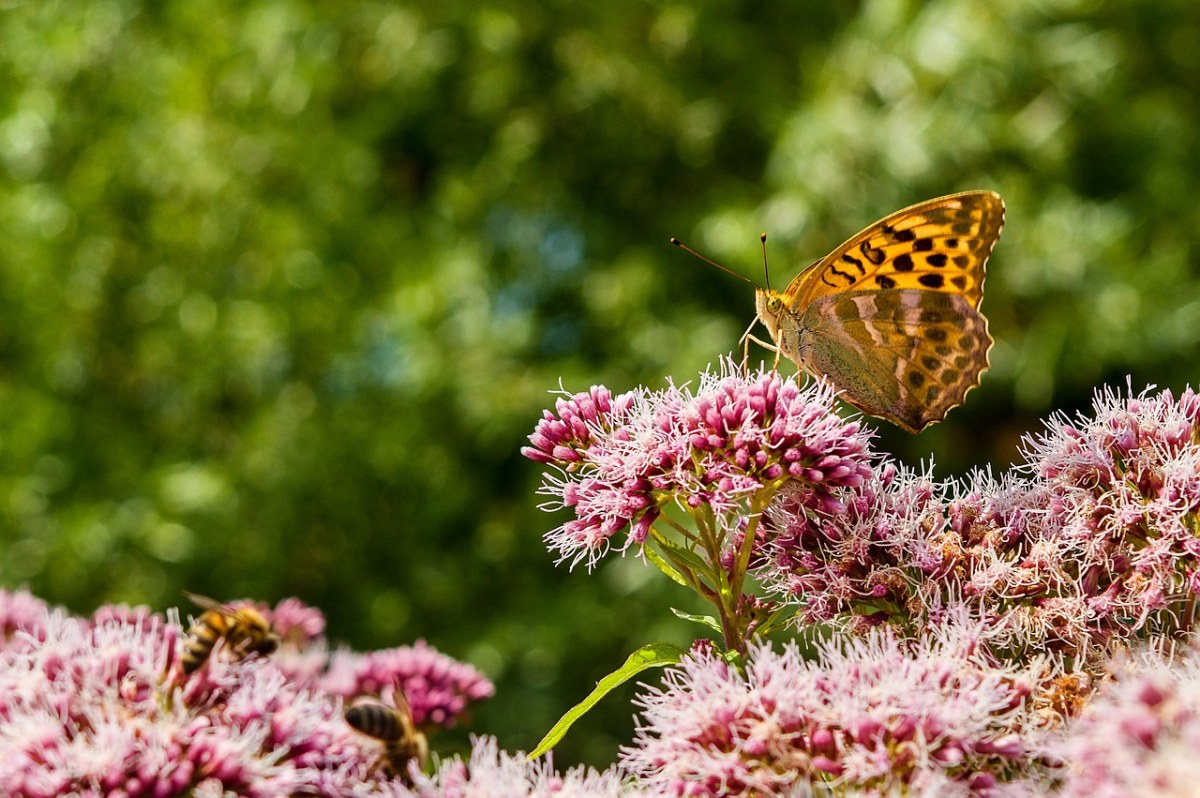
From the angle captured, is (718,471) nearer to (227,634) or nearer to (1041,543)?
(1041,543)

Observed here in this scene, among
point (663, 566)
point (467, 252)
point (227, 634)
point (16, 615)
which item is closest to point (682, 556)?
point (663, 566)

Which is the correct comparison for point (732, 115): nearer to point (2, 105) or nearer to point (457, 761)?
point (2, 105)

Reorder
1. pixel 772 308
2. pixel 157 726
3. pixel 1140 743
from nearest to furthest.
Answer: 1. pixel 1140 743
2. pixel 157 726
3. pixel 772 308

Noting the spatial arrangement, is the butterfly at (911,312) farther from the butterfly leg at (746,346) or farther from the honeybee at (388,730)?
the honeybee at (388,730)

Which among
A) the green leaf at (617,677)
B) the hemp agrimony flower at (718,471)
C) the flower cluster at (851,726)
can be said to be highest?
the hemp agrimony flower at (718,471)

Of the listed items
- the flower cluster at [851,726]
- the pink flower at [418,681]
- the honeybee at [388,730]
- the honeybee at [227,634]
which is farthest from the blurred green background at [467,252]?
the flower cluster at [851,726]

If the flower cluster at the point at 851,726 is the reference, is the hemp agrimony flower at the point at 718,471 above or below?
above

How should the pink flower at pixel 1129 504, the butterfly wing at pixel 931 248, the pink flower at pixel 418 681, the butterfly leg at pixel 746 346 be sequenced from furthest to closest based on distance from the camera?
the butterfly wing at pixel 931 248 < the pink flower at pixel 418 681 < the butterfly leg at pixel 746 346 < the pink flower at pixel 1129 504

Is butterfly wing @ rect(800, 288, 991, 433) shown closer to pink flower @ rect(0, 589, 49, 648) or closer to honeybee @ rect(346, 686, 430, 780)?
honeybee @ rect(346, 686, 430, 780)
